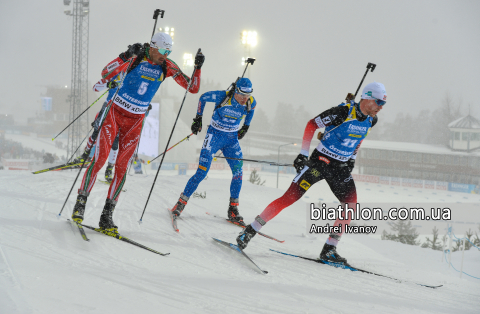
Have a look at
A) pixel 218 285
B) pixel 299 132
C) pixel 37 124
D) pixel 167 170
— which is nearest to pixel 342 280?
pixel 218 285

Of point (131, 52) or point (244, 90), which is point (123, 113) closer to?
point (131, 52)

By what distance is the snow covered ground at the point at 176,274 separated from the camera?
1.83 meters

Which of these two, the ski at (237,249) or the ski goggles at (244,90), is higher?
the ski goggles at (244,90)

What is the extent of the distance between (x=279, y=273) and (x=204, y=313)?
1.11 metres

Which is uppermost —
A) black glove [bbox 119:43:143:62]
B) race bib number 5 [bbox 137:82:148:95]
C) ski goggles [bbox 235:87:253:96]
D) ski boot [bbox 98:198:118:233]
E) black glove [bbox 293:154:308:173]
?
black glove [bbox 119:43:143:62]

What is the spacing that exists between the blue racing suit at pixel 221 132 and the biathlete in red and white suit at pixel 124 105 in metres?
1.13

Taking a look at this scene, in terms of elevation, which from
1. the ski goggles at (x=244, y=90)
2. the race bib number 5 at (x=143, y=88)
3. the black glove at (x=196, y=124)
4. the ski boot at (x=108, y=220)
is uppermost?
the ski goggles at (x=244, y=90)

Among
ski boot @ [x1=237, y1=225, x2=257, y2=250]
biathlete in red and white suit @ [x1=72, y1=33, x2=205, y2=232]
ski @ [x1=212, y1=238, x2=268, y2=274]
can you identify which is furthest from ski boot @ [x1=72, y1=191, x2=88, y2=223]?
ski boot @ [x1=237, y1=225, x2=257, y2=250]

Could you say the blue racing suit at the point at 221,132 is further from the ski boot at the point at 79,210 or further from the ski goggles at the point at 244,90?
the ski boot at the point at 79,210

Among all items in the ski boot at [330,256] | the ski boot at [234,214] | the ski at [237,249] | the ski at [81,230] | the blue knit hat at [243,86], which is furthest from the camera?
Result: the ski boot at [234,214]

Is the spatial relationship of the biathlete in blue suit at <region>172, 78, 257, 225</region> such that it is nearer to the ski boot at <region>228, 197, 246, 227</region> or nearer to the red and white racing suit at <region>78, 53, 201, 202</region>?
the ski boot at <region>228, 197, 246, 227</region>

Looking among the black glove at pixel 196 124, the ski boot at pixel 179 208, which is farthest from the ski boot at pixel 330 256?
the black glove at pixel 196 124

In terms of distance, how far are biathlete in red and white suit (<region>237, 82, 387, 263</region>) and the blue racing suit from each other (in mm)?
1462

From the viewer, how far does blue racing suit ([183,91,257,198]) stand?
4531mm
